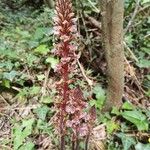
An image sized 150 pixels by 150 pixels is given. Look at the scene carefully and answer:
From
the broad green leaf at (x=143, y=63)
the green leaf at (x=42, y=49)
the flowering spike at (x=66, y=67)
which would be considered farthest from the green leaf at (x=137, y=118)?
the green leaf at (x=42, y=49)

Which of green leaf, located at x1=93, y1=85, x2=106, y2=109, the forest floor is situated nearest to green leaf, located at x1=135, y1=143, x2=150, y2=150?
the forest floor

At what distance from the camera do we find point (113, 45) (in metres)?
3.38

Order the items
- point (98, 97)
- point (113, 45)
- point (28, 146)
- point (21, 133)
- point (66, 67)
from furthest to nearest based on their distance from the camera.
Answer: point (98, 97)
point (21, 133)
point (28, 146)
point (113, 45)
point (66, 67)

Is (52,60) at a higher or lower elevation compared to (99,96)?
higher

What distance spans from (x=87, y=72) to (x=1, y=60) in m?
0.99

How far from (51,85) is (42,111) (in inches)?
16.9

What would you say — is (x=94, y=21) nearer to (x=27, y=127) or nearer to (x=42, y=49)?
(x=42, y=49)

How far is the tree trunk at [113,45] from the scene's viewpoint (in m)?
3.20

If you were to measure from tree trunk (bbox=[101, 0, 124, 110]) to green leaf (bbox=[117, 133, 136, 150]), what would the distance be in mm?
338

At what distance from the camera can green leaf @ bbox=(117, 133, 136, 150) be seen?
3.49 meters

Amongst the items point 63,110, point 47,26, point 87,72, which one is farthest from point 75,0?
point 63,110

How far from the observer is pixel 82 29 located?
454 cm

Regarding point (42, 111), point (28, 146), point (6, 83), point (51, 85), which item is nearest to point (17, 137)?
point (28, 146)

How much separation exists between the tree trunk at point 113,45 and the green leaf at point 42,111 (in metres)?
0.63
